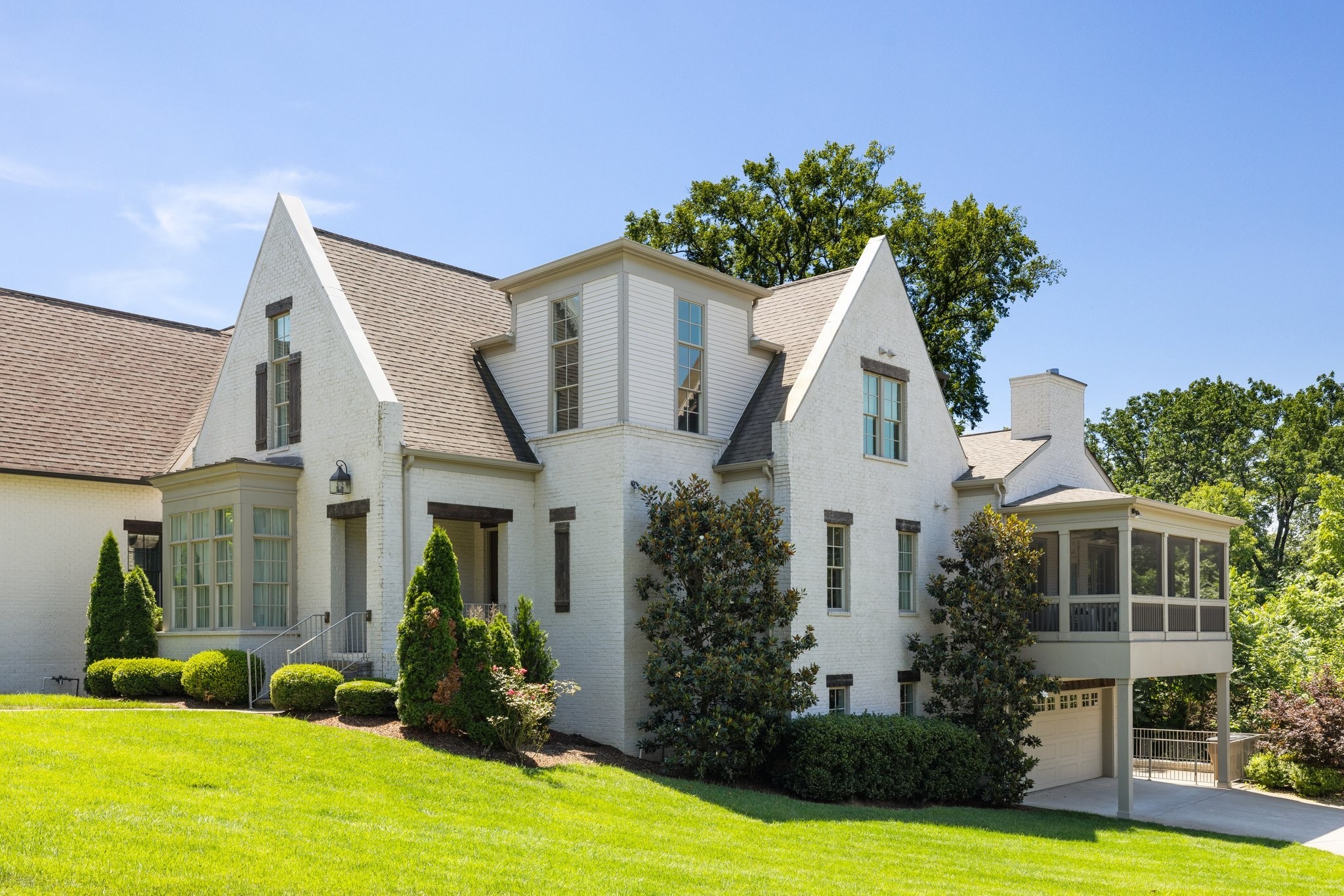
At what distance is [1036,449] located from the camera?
2609cm

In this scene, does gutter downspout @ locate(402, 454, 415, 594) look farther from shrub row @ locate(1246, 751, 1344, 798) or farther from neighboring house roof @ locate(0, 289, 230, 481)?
shrub row @ locate(1246, 751, 1344, 798)

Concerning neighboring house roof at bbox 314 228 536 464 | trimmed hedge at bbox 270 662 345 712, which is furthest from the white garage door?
trimmed hedge at bbox 270 662 345 712

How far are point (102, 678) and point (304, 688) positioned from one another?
206 inches

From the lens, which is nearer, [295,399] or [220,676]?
[220,676]

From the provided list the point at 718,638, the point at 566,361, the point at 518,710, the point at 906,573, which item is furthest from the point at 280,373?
the point at 906,573

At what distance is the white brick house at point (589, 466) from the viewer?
20469 mm

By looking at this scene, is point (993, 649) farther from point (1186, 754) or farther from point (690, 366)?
point (1186, 754)

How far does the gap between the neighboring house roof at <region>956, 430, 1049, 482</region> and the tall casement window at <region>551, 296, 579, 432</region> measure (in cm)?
895

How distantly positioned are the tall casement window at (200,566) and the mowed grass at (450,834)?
5.19 meters

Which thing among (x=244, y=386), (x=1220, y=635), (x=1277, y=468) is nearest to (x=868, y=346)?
(x=1220, y=635)

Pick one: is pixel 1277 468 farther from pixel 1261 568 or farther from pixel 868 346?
pixel 868 346

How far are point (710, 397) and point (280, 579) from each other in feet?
28.2

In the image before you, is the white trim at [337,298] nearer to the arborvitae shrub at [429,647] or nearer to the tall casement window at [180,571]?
the arborvitae shrub at [429,647]

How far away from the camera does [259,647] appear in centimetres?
2058
